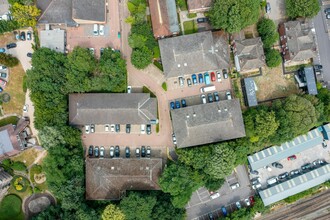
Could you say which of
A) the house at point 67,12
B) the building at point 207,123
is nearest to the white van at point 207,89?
the building at point 207,123

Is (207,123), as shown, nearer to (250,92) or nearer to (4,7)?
(250,92)

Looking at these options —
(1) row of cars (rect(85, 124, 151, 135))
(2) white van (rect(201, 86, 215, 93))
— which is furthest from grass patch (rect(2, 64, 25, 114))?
(2) white van (rect(201, 86, 215, 93))

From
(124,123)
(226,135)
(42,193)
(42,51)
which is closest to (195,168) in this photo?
(226,135)

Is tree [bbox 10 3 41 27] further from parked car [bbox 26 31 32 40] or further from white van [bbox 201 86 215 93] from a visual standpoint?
white van [bbox 201 86 215 93]

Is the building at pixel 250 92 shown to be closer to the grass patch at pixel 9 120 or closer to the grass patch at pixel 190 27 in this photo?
the grass patch at pixel 190 27

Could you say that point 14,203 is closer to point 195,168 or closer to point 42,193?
point 42,193

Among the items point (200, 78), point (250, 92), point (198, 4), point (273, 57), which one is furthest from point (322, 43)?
point (198, 4)
